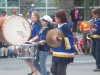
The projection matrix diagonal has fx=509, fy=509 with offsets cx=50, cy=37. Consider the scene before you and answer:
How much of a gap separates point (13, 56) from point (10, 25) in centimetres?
460

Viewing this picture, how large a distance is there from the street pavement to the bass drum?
1.00m

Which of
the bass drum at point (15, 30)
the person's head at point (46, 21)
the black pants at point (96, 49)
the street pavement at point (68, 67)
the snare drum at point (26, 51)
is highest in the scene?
the person's head at point (46, 21)

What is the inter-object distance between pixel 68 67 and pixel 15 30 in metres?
2.17

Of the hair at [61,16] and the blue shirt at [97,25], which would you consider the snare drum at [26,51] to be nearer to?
the hair at [61,16]

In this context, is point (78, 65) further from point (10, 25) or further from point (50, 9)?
point (50, 9)

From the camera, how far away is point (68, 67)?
1477 cm

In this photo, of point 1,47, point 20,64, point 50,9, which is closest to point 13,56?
point 1,47

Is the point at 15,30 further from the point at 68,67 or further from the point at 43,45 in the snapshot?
the point at 43,45

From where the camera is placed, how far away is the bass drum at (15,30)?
510 inches

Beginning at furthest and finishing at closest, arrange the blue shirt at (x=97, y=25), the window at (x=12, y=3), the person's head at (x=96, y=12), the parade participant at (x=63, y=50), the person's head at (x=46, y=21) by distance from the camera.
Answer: the window at (x=12, y=3) → the blue shirt at (x=97, y=25) → the person's head at (x=96, y=12) → the person's head at (x=46, y=21) → the parade participant at (x=63, y=50)

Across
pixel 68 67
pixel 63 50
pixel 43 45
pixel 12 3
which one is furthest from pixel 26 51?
pixel 12 3

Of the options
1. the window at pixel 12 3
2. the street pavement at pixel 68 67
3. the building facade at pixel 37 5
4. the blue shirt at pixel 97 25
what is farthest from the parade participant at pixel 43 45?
the window at pixel 12 3

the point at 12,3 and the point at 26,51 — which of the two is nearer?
the point at 26,51

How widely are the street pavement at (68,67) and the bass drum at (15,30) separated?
1.00 meters
